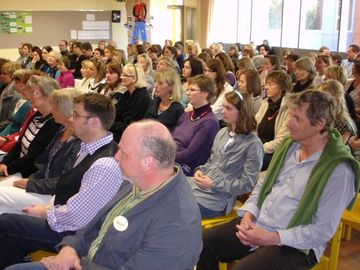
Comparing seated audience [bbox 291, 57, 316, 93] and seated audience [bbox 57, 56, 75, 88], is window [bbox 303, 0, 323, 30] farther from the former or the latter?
seated audience [bbox 57, 56, 75, 88]

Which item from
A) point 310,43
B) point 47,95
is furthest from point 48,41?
point 47,95

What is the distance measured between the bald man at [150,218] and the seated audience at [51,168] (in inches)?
32.9

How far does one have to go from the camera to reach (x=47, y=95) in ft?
10.3

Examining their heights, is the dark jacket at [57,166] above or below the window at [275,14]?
below

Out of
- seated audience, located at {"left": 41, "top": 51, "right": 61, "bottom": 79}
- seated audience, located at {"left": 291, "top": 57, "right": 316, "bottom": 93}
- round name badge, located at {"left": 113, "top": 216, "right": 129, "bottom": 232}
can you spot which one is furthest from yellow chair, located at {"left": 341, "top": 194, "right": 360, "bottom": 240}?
seated audience, located at {"left": 41, "top": 51, "right": 61, "bottom": 79}

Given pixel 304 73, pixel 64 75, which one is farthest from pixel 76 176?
pixel 64 75

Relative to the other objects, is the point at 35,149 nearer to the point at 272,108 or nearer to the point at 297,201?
the point at 297,201

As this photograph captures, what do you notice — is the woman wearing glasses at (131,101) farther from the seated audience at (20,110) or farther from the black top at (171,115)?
the seated audience at (20,110)

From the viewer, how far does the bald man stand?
1.44 meters

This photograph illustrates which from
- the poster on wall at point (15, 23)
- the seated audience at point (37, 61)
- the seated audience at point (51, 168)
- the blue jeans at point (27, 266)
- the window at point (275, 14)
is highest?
the window at point (275, 14)

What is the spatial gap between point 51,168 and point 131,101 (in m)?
1.85

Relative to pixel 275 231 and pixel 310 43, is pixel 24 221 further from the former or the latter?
pixel 310 43

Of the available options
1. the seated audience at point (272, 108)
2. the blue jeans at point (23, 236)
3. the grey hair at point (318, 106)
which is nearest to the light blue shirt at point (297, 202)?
the grey hair at point (318, 106)

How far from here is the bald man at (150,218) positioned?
1444 millimetres
